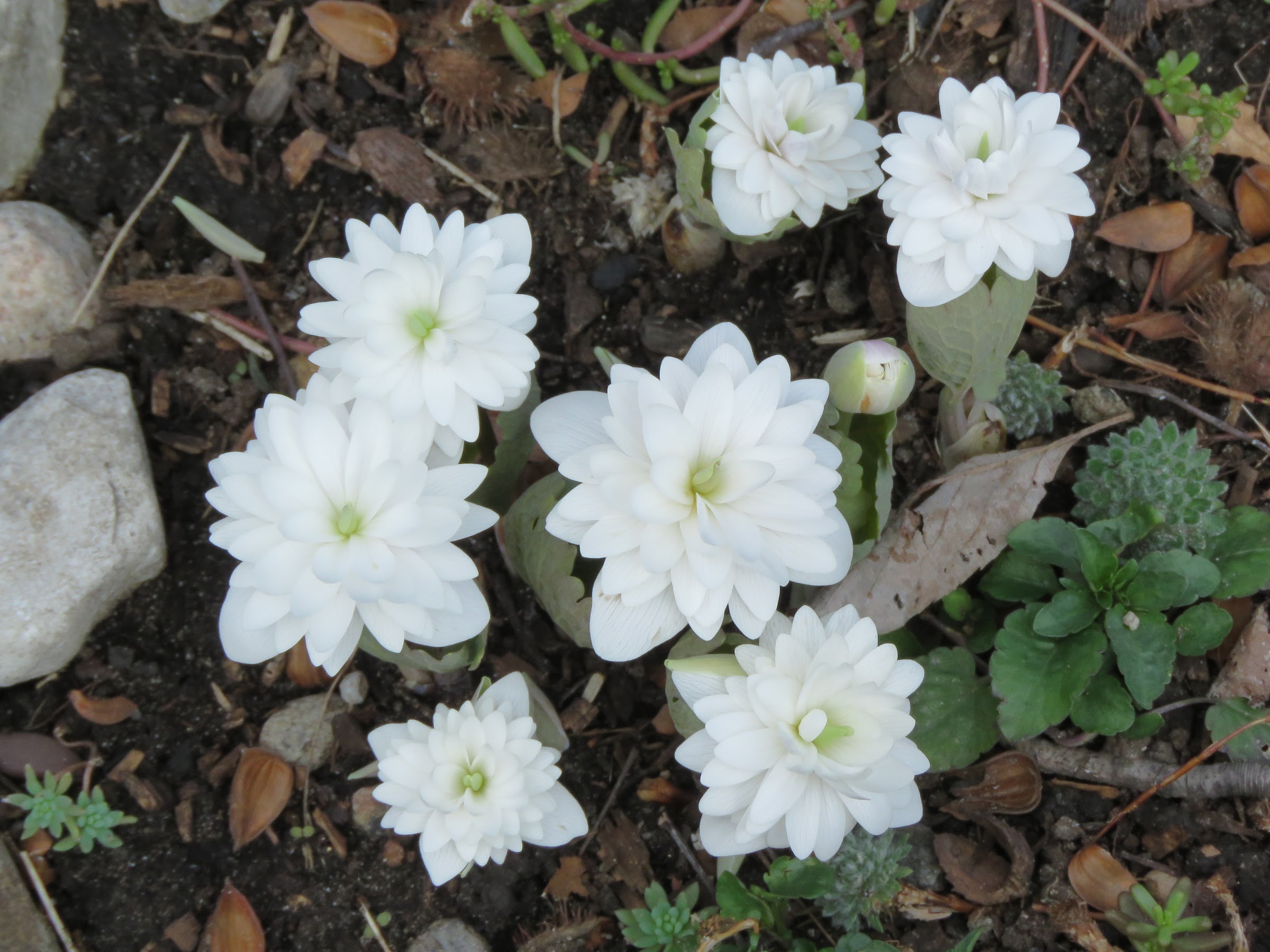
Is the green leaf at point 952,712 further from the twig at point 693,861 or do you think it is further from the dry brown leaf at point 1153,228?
the dry brown leaf at point 1153,228

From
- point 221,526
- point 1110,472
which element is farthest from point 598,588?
point 1110,472

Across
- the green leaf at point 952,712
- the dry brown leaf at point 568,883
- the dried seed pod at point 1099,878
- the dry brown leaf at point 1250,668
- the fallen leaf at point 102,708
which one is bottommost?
the fallen leaf at point 102,708

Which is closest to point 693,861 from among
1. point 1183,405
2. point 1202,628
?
point 1202,628

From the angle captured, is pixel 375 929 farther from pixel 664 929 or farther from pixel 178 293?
pixel 178 293

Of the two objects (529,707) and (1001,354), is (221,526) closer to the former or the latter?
(529,707)

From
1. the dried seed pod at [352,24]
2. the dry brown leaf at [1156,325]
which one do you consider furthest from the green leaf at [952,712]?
the dried seed pod at [352,24]
